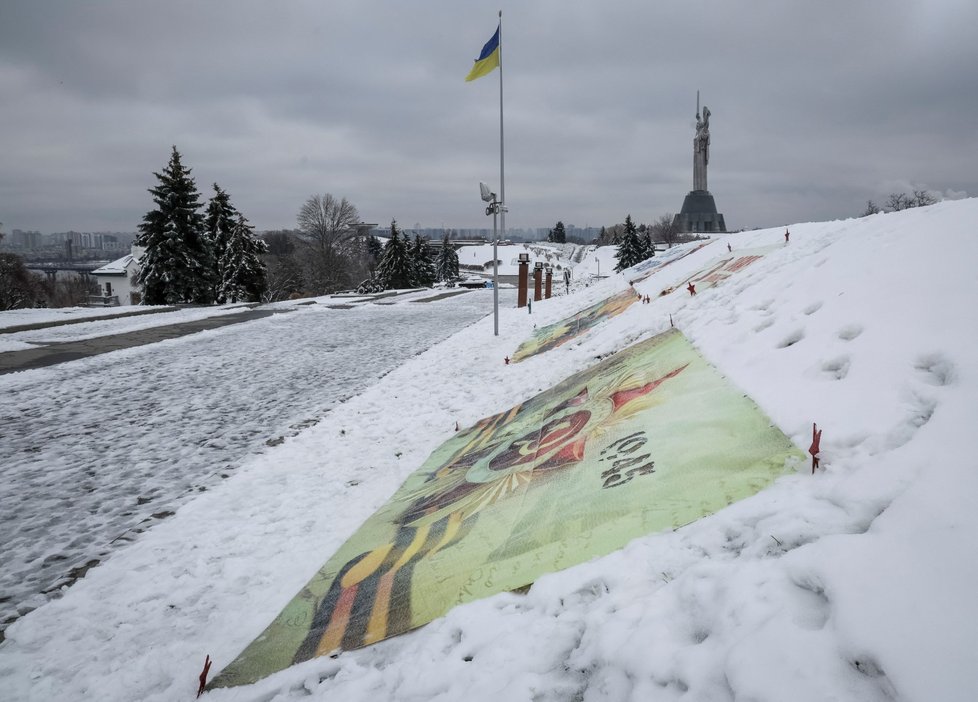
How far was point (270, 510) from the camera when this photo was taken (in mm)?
5137

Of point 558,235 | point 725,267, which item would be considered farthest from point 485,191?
point 558,235

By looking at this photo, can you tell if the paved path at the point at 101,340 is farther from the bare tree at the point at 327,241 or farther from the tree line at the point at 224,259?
the bare tree at the point at 327,241

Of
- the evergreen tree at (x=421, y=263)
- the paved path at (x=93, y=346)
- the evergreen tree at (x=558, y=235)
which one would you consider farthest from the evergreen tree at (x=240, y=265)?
the evergreen tree at (x=558, y=235)

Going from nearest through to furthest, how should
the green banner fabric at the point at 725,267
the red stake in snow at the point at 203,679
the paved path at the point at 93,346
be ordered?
the red stake in snow at the point at 203,679, the green banner fabric at the point at 725,267, the paved path at the point at 93,346

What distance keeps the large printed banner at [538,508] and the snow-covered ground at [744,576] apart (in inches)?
6.3

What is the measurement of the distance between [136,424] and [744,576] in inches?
318

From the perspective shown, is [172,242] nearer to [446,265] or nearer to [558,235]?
[446,265]

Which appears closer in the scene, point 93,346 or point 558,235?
point 93,346

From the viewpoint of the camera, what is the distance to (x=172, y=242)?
30.5 meters

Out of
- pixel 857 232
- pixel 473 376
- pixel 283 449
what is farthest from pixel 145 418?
pixel 857 232

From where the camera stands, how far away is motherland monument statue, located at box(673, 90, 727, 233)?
86.9m

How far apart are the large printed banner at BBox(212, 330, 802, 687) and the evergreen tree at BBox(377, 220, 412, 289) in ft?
158

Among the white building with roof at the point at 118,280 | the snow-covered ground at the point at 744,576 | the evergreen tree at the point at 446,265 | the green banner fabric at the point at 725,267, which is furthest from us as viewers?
the white building with roof at the point at 118,280

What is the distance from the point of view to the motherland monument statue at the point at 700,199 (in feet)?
285
